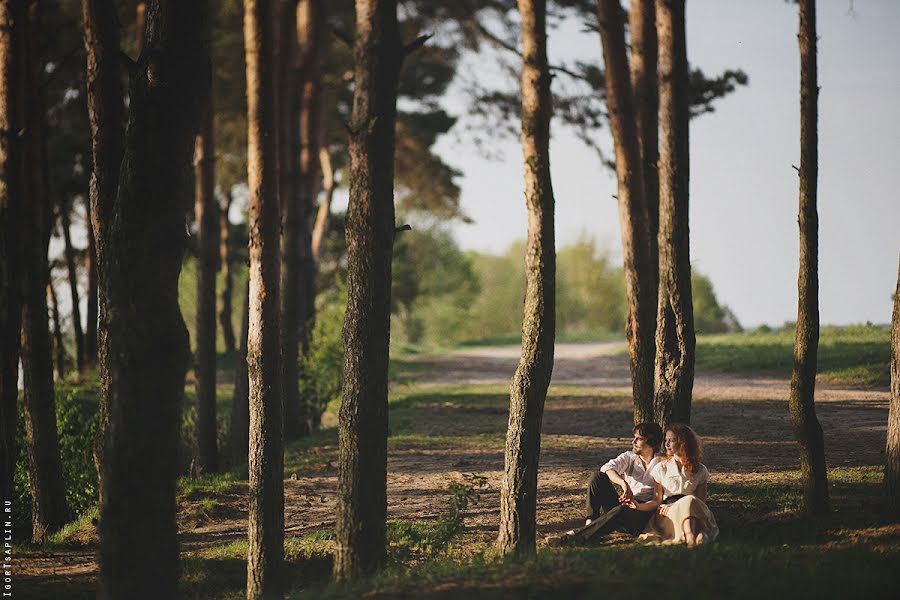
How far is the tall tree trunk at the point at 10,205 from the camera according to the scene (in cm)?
1436

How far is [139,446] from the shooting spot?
8203mm

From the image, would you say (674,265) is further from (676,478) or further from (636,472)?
(676,478)

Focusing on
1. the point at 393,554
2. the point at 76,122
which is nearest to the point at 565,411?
the point at 393,554

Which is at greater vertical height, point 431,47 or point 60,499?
point 431,47

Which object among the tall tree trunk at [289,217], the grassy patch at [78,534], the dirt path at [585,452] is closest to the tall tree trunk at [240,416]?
the tall tree trunk at [289,217]

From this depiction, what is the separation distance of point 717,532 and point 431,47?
51.9 feet

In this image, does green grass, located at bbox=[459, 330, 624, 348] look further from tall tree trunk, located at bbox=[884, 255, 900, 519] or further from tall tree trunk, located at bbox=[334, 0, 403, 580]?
tall tree trunk, located at bbox=[334, 0, 403, 580]

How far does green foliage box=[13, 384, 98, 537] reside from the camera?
54.1ft

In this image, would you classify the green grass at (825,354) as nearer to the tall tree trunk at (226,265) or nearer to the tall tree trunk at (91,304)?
the tall tree trunk at (91,304)

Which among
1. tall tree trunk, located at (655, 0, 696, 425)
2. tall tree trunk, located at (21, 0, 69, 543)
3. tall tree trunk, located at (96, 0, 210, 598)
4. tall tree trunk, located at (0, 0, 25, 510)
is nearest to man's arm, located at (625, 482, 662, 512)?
tall tree trunk, located at (655, 0, 696, 425)

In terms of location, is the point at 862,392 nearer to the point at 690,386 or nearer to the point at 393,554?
the point at 690,386

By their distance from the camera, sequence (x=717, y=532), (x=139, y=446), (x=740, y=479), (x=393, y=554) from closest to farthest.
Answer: (x=139, y=446) → (x=717, y=532) → (x=393, y=554) → (x=740, y=479)

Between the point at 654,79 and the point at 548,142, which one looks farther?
the point at 654,79

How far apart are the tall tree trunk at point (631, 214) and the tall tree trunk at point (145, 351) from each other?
6.38 meters
